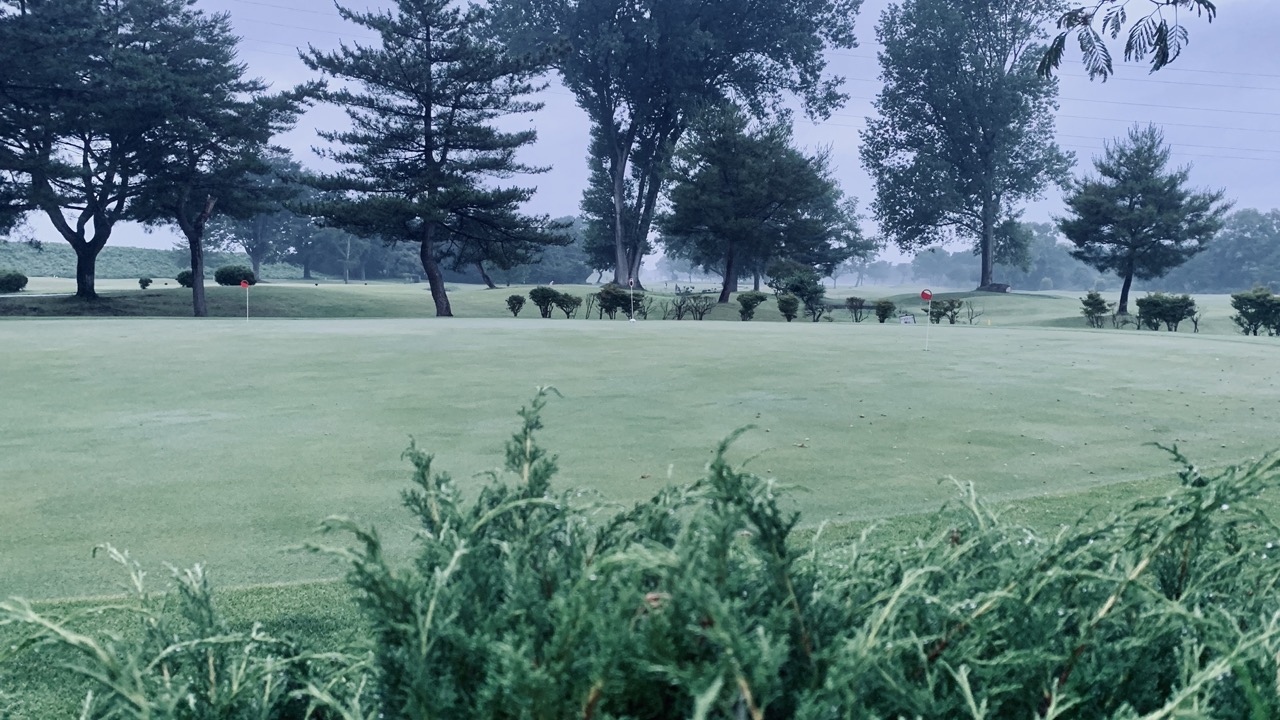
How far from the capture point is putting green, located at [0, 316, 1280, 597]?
15.5 ft

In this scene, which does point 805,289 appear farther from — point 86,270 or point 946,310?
point 86,270

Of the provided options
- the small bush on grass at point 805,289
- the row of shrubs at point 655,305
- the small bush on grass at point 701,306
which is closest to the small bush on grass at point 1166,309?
the row of shrubs at point 655,305

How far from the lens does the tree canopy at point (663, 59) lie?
53.8 m

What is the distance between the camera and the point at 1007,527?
188 cm

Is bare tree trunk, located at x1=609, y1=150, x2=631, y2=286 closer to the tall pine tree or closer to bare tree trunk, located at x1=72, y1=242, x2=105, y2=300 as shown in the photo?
the tall pine tree

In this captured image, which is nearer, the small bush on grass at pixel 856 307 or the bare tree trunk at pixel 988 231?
the small bush on grass at pixel 856 307

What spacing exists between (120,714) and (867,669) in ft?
3.48

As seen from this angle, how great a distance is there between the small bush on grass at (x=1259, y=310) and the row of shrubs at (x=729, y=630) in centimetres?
3782

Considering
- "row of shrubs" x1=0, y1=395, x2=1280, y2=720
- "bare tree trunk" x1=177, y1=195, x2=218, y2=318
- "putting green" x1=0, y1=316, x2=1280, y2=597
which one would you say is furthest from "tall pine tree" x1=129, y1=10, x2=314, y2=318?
"row of shrubs" x1=0, y1=395, x2=1280, y2=720

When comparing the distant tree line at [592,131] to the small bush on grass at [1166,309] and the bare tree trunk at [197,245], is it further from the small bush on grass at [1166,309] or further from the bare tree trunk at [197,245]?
the small bush on grass at [1166,309]

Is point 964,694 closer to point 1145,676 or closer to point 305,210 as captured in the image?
point 1145,676

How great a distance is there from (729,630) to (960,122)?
212 ft

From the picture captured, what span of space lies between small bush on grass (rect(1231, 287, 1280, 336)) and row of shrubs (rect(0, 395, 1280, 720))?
37821mm

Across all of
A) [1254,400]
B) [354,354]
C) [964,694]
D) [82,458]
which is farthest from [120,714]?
[354,354]
